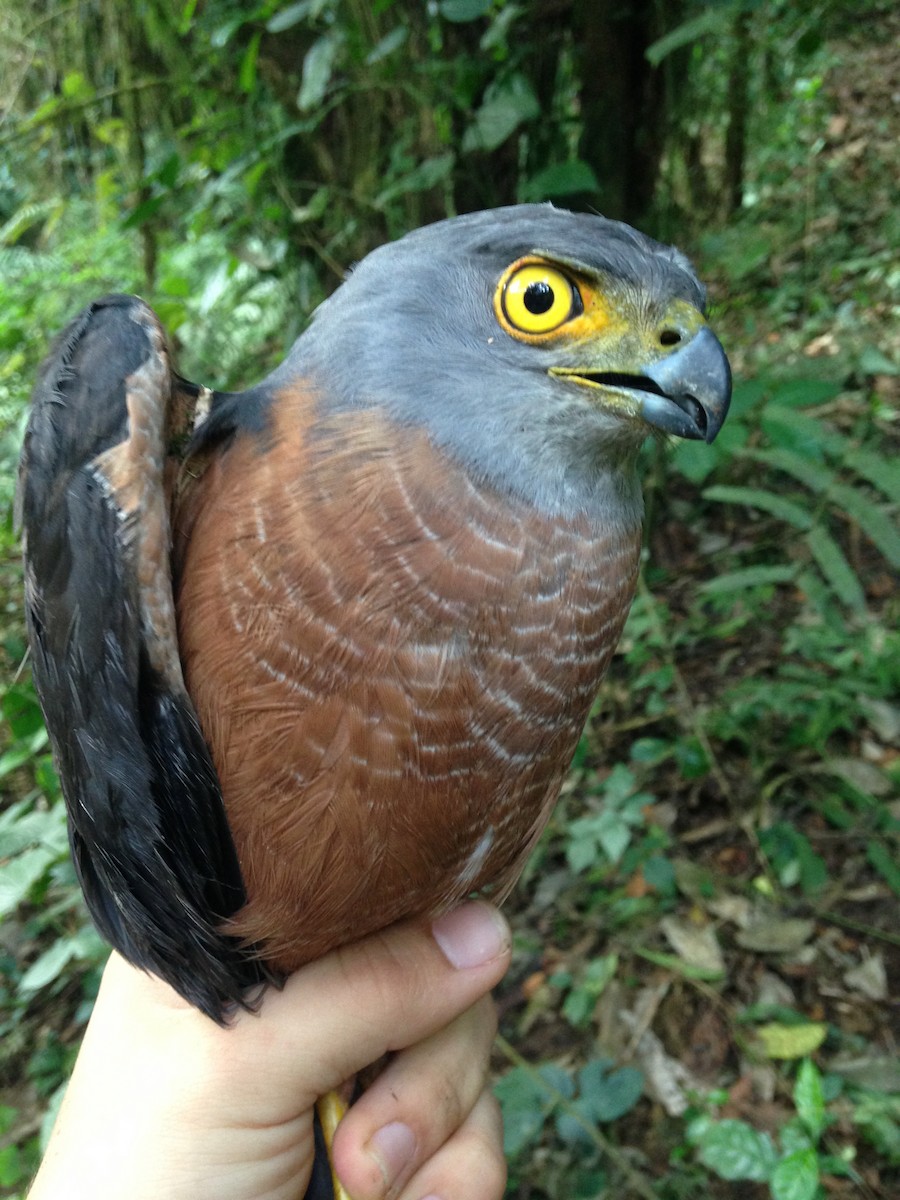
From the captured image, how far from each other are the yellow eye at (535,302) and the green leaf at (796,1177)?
194 centimetres

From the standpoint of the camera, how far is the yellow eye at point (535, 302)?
1.64 metres

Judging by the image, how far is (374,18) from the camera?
3.38 metres

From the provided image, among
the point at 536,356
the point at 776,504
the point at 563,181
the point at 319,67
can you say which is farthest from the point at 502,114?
the point at 536,356

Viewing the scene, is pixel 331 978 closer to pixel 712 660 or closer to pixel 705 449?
pixel 705 449

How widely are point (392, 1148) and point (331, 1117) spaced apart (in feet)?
0.75

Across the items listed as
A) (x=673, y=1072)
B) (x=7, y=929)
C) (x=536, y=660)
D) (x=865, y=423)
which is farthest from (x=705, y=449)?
(x=7, y=929)

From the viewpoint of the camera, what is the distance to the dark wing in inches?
58.8

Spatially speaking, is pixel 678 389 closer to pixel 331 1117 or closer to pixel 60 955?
pixel 331 1117

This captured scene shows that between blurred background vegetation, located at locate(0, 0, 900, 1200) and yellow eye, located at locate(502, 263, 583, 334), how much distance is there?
140 centimetres

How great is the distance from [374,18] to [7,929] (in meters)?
3.93

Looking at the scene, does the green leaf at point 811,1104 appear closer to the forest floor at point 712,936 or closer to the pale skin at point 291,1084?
the forest floor at point 712,936

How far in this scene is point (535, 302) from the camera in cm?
164

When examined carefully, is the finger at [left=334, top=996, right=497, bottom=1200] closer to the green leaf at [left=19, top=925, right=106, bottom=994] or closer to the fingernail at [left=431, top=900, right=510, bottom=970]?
the fingernail at [left=431, top=900, right=510, bottom=970]

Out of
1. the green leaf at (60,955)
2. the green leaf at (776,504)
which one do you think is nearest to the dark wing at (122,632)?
the green leaf at (60,955)
